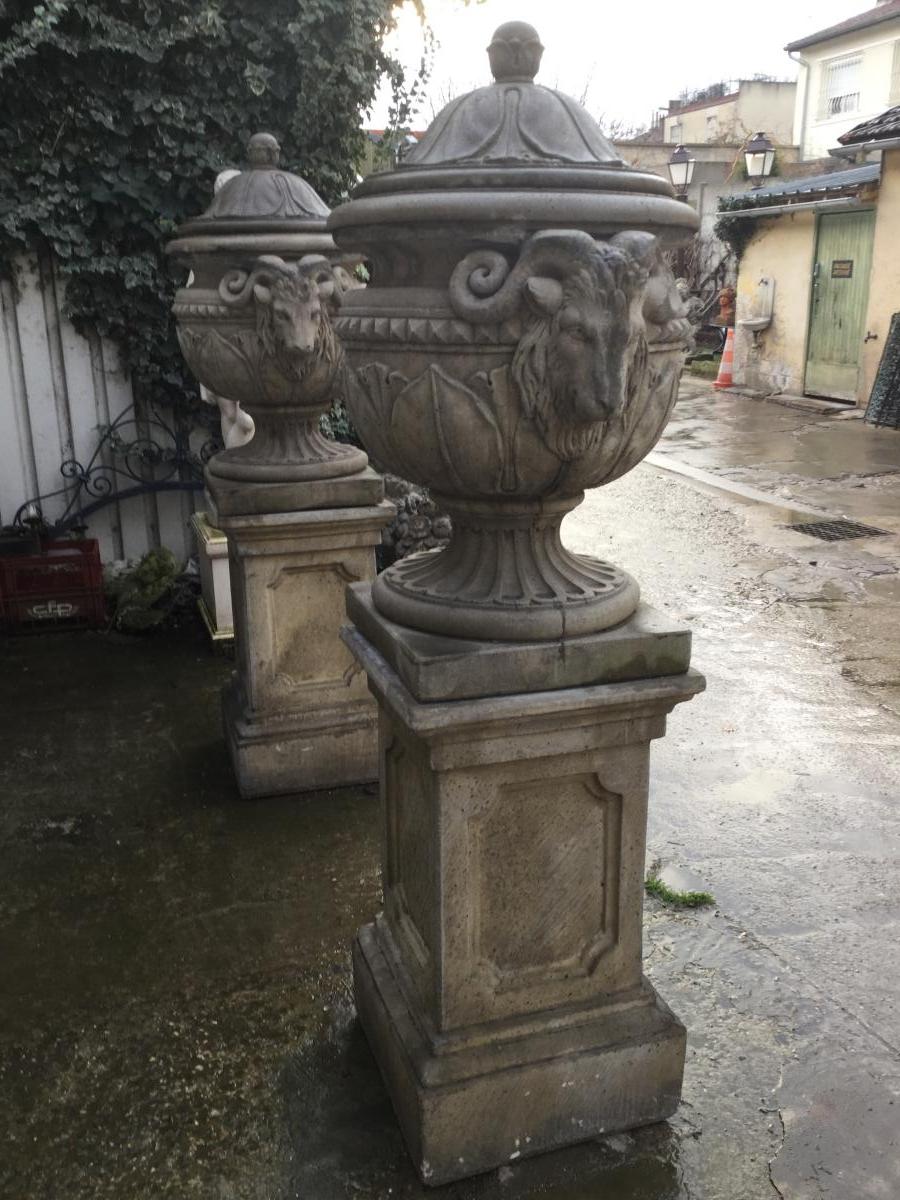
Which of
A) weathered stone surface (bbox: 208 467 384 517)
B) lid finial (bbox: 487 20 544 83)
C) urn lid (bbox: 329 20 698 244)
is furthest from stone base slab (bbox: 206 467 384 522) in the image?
lid finial (bbox: 487 20 544 83)

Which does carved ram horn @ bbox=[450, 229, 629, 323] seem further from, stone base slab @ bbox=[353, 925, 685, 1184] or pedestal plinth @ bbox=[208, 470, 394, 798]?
pedestal plinth @ bbox=[208, 470, 394, 798]

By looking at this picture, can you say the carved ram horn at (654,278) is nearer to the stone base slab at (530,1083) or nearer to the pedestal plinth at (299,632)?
the stone base slab at (530,1083)

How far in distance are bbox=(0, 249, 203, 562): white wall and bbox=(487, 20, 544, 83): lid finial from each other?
173 inches

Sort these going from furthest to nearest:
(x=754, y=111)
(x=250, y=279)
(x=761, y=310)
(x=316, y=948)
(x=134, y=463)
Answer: (x=754, y=111) < (x=761, y=310) < (x=134, y=463) < (x=250, y=279) < (x=316, y=948)

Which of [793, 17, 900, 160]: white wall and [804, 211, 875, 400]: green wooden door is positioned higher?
[793, 17, 900, 160]: white wall

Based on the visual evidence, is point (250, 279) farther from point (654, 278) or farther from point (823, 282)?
point (823, 282)

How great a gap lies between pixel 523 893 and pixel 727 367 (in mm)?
14861

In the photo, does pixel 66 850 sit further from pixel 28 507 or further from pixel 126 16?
pixel 126 16

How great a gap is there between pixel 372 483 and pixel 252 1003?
5.90 feet

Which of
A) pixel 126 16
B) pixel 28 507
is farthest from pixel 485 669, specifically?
pixel 126 16

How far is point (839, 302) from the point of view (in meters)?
13.5

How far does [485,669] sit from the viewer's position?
2.06 m

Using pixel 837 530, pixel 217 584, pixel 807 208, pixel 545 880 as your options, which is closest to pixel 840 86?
pixel 807 208

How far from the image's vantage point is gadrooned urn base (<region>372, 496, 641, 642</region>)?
6.97 ft
